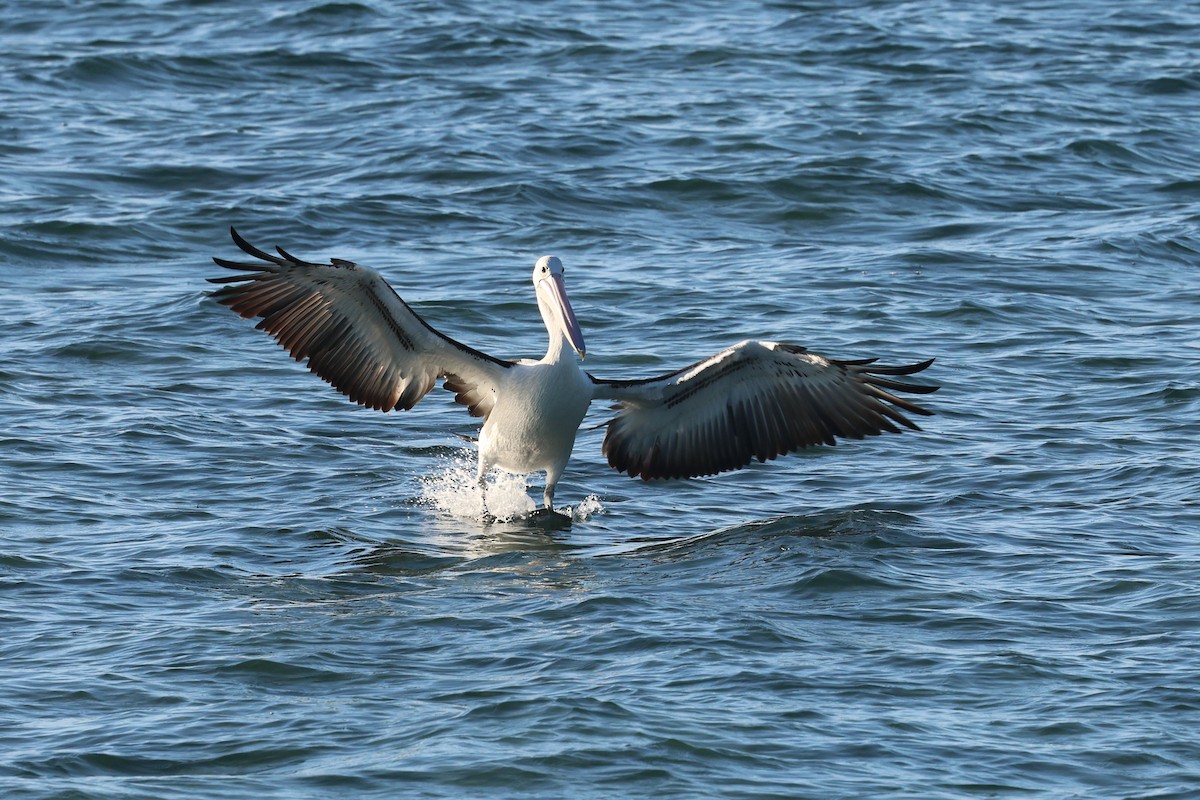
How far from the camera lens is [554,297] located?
34.1 ft

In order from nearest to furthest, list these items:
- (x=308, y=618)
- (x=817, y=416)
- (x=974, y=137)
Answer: (x=308, y=618) → (x=817, y=416) → (x=974, y=137)

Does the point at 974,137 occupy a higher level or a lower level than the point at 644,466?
higher

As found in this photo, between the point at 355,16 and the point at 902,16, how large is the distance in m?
7.52

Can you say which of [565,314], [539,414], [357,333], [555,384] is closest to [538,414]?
[539,414]

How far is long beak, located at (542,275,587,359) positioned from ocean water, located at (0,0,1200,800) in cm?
124

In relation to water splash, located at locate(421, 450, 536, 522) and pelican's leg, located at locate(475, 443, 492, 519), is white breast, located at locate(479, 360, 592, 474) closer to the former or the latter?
pelican's leg, located at locate(475, 443, 492, 519)

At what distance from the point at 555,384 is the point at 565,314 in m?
0.47

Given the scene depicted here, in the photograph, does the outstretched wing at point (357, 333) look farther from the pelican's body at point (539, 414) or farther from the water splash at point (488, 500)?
the water splash at point (488, 500)

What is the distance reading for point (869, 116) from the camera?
66.3 ft

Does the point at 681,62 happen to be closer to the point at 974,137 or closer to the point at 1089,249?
the point at 974,137

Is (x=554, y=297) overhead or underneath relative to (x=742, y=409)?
overhead

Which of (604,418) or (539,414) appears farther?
(604,418)

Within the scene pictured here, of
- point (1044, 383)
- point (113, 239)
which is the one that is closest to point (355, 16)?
point (113, 239)

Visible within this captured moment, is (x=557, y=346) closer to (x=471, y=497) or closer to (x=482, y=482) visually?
(x=482, y=482)
